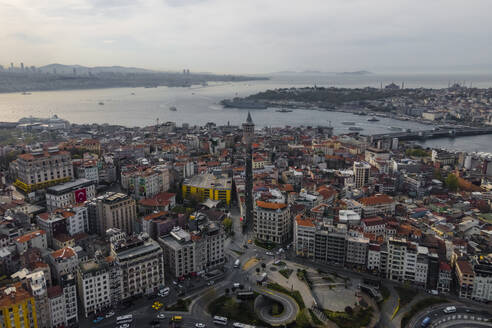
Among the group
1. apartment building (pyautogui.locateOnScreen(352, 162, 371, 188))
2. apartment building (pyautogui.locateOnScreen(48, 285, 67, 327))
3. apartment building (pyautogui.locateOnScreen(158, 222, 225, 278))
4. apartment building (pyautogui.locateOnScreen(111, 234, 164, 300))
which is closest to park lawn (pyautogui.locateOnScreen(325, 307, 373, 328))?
apartment building (pyautogui.locateOnScreen(158, 222, 225, 278))

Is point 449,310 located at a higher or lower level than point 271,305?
higher

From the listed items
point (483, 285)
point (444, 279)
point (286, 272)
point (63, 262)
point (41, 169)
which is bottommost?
point (286, 272)

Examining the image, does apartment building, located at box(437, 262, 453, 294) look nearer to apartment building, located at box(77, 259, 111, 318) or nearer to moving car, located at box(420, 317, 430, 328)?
moving car, located at box(420, 317, 430, 328)

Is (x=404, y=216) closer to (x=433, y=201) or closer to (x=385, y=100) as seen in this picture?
(x=433, y=201)

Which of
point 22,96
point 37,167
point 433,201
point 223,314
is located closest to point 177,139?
point 37,167

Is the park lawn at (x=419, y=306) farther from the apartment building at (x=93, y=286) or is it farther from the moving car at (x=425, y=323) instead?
the apartment building at (x=93, y=286)

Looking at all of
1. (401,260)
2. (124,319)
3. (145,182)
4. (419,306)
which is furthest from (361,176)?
(124,319)

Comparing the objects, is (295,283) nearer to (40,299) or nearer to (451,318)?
(451,318)
